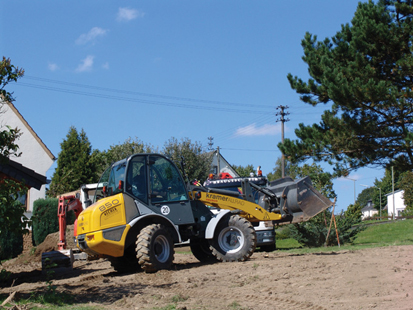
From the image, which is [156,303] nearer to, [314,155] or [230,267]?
[230,267]

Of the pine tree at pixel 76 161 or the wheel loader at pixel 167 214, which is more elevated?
the pine tree at pixel 76 161

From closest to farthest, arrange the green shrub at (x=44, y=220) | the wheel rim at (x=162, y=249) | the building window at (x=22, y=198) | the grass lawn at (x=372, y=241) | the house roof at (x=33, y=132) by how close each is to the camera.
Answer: the building window at (x=22, y=198) → the wheel rim at (x=162, y=249) → the grass lawn at (x=372, y=241) → the green shrub at (x=44, y=220) → the house roof at (x=33, y=132)

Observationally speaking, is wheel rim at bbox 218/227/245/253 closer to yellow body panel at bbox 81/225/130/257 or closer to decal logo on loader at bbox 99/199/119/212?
yellow body panel at bbox 81/225/130/257

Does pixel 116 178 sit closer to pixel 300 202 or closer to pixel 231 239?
pixel 231 239

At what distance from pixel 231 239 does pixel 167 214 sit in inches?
74.5

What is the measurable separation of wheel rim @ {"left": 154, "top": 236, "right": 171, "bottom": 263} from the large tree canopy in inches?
373

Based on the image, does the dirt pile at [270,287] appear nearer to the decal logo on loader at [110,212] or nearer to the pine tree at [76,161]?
the decal logo on loader at [110,212]

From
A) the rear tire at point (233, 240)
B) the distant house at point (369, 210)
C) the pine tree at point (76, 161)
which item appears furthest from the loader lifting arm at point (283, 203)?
the distant house at point (369, 210)

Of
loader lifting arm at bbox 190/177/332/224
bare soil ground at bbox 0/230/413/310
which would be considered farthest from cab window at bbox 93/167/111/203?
loader lifting arm at bbox 190/177/332/224

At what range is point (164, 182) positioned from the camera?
11625 mm

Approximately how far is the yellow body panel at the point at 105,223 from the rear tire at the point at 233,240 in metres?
2.50

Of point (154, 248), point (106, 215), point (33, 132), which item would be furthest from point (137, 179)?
point (33, 132)

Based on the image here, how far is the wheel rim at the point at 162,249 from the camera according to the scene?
11047 mm

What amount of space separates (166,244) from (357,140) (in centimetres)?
1026
